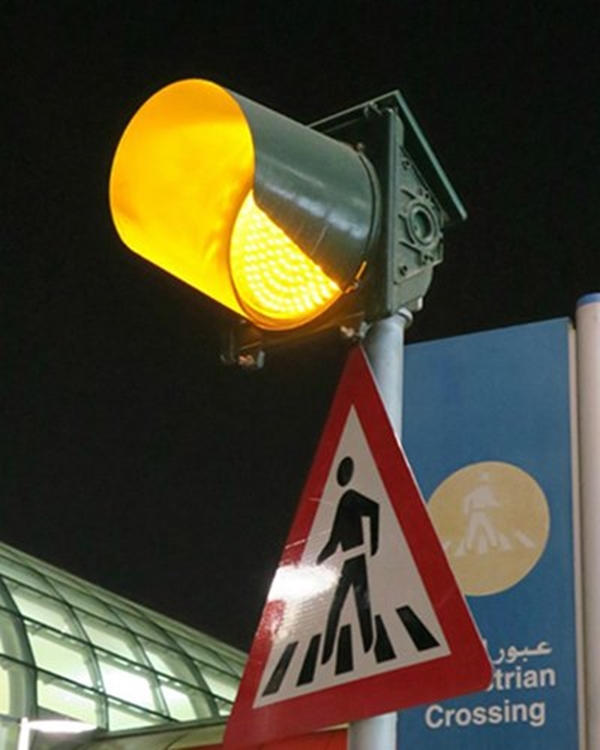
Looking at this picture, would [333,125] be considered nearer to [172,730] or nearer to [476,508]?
[476,508]

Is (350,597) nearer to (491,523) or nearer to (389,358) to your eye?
(389,358)

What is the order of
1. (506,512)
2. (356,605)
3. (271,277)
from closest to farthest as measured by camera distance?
(356,605) < (271,277) < (506,512)

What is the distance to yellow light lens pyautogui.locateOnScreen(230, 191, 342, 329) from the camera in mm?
3279

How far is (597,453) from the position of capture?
13.3 ft

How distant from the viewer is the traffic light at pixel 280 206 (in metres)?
3.16

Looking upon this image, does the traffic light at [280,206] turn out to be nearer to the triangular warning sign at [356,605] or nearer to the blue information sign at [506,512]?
the triangular warning sign at [356,605]

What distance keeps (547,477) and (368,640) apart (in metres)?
1.37

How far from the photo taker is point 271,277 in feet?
10.9

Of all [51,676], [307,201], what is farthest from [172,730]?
[307,201]

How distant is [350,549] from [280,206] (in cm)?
65

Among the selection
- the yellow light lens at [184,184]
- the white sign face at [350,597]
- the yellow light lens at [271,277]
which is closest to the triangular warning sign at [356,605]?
the white sign face at [350,597]

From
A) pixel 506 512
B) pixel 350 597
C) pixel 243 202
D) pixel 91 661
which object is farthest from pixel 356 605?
pixel 91 661

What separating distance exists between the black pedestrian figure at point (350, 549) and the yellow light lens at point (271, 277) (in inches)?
12.9

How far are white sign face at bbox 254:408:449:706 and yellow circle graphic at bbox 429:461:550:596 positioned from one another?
3.51 feet
